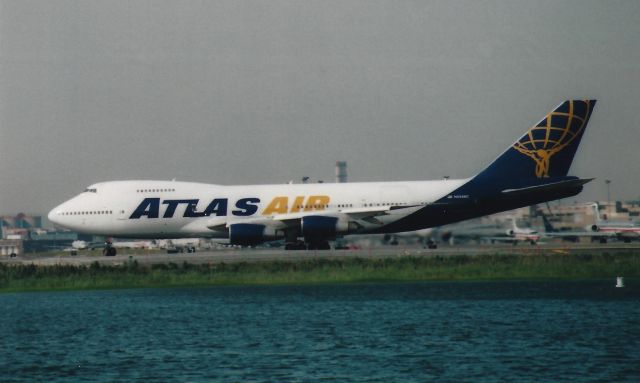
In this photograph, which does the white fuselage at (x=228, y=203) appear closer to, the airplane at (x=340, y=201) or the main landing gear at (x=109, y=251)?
the airplane at (x=340, y=201)

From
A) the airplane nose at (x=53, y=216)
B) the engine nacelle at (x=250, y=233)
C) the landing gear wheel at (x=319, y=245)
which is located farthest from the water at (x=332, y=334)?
the airplane nose at (x=53, y=216)

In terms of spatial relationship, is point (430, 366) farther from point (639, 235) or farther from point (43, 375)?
point (639, 235)

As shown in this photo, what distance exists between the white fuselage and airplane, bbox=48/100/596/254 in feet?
0.25

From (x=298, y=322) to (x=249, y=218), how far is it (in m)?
33.7

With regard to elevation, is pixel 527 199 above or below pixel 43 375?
above

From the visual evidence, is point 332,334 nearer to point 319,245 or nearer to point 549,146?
point 319,245

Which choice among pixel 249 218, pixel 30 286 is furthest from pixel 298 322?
pixel 249 218

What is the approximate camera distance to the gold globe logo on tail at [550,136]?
8038cm

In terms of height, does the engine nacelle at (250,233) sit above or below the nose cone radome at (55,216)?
below

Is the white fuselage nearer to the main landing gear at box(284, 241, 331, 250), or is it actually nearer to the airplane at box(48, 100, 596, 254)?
the airplane at box(48, 100, 596, 254)

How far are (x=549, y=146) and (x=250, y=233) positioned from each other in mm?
24535

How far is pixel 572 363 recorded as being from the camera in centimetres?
3394

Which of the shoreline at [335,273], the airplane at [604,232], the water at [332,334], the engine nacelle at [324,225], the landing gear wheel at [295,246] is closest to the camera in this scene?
the water at [332,334]

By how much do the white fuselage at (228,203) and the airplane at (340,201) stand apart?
0.08 meters
